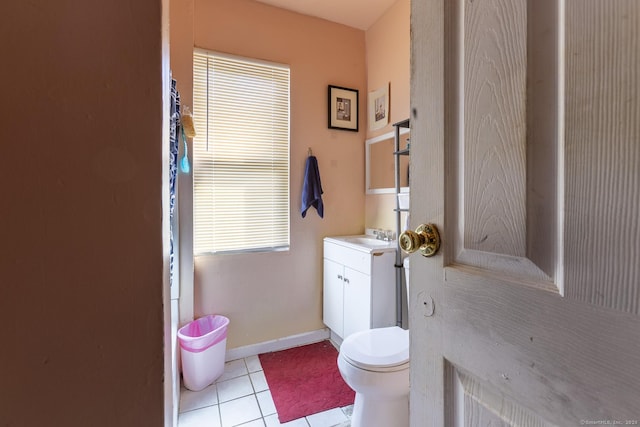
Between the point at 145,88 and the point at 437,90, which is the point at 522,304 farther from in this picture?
the point at 145,88

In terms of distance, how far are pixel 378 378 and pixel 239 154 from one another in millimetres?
1733

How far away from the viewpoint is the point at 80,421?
409 millimetres

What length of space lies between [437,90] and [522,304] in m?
0.43

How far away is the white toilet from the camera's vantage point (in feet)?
3.86

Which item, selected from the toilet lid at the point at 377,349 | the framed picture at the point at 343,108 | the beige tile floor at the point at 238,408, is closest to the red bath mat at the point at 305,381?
the beige tile floor at the point at 238,408

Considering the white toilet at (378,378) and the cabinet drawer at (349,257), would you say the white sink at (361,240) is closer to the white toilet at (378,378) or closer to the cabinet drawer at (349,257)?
the cabinet drawer at (349,257)

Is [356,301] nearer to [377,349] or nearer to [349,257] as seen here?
[349,257]

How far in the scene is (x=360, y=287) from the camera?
1.86 meters

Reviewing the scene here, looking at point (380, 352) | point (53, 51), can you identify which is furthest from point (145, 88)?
point (380, 352)

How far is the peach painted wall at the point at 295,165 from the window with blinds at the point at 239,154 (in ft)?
0.26

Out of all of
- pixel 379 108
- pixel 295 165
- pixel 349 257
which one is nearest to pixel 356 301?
pixel 349 257

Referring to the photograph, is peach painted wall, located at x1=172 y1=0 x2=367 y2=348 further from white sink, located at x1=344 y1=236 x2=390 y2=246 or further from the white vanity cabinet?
the white vanity cabinet

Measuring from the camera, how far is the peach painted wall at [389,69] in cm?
203

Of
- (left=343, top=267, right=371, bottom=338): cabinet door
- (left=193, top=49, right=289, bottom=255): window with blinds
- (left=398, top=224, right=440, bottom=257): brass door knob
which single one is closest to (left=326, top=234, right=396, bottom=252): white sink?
(left=343, top=267, right=371, bottom=338): cabinet door
